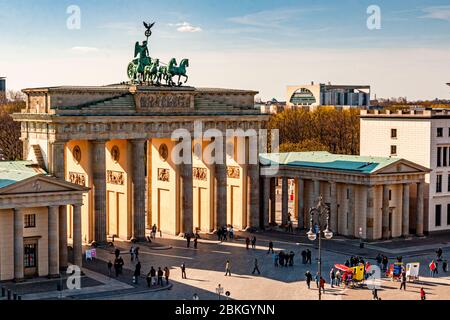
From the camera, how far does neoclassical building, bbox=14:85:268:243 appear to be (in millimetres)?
67562

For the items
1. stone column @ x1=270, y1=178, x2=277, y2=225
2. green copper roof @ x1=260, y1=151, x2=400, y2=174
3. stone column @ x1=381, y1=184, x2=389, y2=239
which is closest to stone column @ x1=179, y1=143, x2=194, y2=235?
green copper roof @ x1=260, y1=151, x2=400, y2=174

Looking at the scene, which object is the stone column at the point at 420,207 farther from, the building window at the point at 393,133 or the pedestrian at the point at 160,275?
the pedestrian at the point at 160,275

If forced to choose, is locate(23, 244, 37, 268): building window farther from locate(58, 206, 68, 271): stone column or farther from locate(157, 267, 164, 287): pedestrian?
locate(157, 267, 164, 287): pedestrian

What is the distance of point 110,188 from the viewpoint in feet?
248

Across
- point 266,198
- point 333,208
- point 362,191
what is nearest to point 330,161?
point 333,208

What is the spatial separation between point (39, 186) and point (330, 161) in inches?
1360

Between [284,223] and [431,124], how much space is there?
18231mm

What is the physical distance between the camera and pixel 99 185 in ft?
227

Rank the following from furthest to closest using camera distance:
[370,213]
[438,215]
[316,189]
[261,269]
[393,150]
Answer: [393,150] < [438,215] < [316,189] < [370,213] < [261,269]

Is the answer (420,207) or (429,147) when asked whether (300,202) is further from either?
(429,147)

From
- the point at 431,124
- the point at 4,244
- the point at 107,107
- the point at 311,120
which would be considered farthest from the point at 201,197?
the point at 311,120

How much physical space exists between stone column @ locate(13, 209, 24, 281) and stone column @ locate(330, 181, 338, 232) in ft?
110
